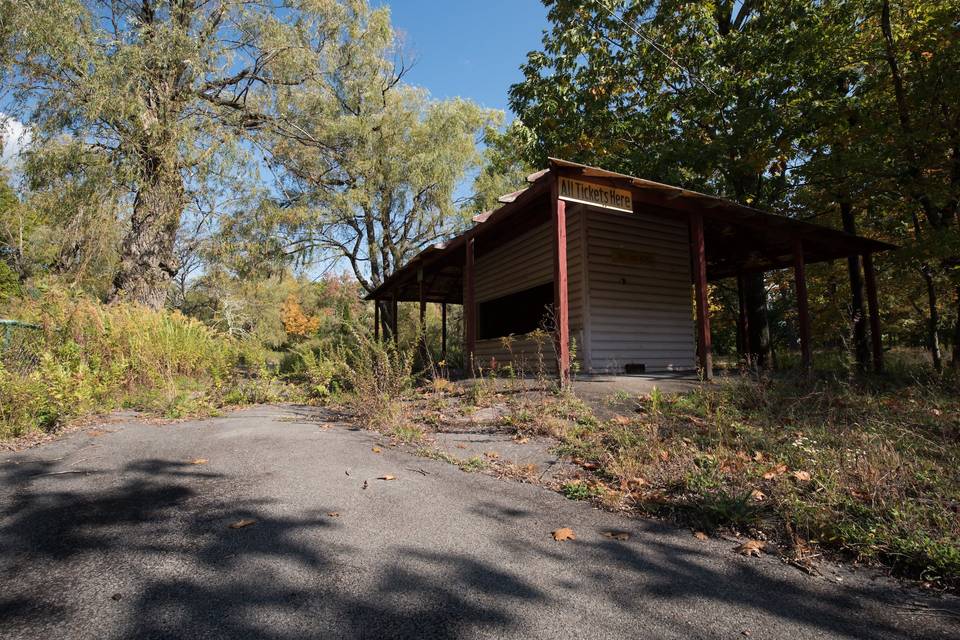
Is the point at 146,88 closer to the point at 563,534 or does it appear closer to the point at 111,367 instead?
the point at 111,367

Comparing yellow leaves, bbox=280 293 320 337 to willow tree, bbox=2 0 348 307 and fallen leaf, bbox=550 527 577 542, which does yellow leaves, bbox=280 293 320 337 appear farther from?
fallen leaf, bbox=550 527 577 542

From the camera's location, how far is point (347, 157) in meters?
16.0

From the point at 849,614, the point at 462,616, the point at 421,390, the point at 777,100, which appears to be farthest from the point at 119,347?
the point at 777,100

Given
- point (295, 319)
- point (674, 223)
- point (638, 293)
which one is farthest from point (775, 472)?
point (295, 319)

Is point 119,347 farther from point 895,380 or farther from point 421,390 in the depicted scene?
point 895,380

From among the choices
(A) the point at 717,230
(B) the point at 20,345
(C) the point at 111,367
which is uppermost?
(A) the point at 717,230

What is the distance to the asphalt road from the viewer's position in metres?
1.83

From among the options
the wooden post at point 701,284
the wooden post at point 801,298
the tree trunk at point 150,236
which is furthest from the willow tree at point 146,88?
the wooden post at point 801,298

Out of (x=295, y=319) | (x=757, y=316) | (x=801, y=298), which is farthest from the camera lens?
(x=295, y=319)

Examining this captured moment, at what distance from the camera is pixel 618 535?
9.07 ft

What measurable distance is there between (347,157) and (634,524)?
15517 mm

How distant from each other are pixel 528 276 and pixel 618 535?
8286mm

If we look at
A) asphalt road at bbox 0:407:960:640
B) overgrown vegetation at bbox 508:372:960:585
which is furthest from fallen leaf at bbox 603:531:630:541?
overgrown vegetation at bbox 508:372:960:585

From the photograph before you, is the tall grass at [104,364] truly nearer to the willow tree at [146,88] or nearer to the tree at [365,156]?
the willow tree at [146,88]
